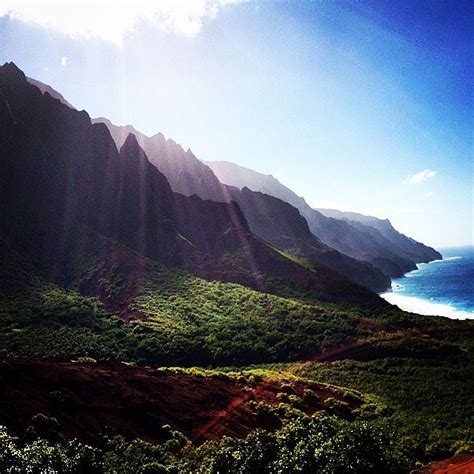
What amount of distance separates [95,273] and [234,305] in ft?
89.1

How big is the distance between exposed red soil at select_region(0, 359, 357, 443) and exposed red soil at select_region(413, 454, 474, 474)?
11.2m

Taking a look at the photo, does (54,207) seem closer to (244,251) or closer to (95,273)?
(95,273)

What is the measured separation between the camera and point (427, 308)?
400ft

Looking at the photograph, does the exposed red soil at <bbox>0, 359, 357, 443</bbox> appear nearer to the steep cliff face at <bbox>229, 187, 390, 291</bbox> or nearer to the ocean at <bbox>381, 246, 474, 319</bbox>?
the ocean at <bbox>381, 246, 474, 319</bbox>

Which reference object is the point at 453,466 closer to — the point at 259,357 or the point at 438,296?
the point at 259,357

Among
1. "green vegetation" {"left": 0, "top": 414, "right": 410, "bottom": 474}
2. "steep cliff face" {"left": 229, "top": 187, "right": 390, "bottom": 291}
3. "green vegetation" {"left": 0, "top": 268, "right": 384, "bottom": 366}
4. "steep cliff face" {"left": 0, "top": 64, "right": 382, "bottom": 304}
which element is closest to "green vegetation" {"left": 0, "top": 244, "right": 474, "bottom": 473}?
"green vegetation" {"left": 0, "top": 414, "right": 410, "bottom": 474}

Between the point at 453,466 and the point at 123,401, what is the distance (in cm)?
2323

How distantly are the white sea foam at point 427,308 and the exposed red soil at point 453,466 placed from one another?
8951 cm

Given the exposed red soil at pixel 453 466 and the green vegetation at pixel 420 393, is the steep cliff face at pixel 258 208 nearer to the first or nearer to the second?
the green vegetation at pixel 420 393

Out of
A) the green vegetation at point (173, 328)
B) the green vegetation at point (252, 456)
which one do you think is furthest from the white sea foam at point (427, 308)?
the green vegetation at point (252, 456)

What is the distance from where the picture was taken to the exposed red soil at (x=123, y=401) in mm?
25969

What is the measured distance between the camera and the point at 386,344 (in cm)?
5469

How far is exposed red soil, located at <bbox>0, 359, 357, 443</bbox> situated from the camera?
85.2 feet

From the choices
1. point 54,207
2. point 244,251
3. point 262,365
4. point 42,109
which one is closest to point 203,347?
point 262,365
